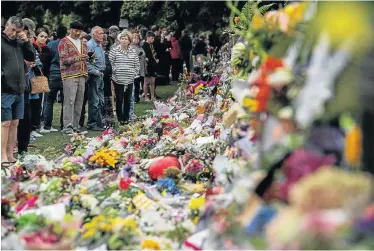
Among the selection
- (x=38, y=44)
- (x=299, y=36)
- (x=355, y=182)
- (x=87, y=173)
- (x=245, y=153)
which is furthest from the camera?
(x=38, y=44)

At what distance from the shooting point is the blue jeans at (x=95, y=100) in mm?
12156

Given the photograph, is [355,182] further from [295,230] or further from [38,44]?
[38,44]

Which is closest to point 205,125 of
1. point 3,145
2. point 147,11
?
point 3,145

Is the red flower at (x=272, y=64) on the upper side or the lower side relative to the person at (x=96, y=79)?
upper

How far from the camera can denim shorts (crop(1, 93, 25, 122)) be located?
8.05 metres

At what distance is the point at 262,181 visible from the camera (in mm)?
3195

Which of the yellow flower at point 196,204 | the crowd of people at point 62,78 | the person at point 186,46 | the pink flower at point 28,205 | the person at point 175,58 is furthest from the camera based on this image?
the person at point 186,46

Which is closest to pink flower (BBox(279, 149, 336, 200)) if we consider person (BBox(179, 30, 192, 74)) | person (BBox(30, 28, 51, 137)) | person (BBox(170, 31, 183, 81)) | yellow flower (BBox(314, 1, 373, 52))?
yellow flower (BBox(314, 1, 373, 52))

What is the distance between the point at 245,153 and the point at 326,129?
106cm

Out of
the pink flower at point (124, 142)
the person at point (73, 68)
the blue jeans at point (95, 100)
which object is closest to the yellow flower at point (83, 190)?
the pink flower at point (124, 142)

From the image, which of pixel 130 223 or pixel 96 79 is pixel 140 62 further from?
pixel 130 223

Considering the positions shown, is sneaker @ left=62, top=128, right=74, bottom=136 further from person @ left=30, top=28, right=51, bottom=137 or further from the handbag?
the handbag

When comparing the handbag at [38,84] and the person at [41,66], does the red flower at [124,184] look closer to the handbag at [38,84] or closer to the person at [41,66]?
the handbag at [38,84]

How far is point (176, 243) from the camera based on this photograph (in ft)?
13.6
